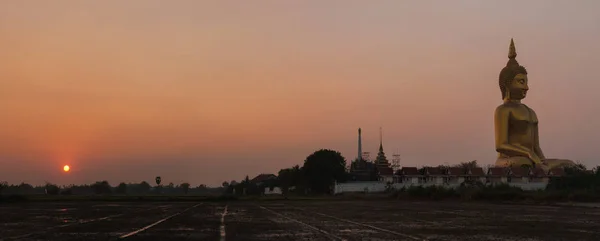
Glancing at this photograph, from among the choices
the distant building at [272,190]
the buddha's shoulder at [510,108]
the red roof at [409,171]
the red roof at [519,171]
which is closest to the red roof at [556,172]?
the red roof at [519,171]

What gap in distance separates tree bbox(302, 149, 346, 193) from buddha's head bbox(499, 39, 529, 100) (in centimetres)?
4387

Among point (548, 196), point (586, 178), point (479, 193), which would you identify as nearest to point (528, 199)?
point (548, 196)

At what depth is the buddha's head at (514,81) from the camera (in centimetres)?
9750

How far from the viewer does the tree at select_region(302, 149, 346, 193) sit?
130 meters

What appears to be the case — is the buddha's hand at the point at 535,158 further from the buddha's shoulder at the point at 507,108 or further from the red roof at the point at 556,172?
the buddha's shoulder at the point at 507,108

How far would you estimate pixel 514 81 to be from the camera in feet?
320

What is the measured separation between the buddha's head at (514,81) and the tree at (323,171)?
1727 inches

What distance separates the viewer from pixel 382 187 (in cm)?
11538

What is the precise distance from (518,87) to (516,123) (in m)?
6.02

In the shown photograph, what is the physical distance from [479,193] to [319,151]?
229 feet

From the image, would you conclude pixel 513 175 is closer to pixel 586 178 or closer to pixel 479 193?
pixel 586 178

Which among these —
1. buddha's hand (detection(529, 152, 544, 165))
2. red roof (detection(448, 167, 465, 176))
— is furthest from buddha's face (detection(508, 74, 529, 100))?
red roof (detection(448, 167, 465, 176))

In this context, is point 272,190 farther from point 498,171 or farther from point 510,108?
point 510,108

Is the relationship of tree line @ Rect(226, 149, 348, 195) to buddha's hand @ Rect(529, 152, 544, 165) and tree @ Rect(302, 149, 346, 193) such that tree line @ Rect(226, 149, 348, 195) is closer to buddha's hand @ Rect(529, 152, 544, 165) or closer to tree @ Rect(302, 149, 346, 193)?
tree @ Rect(302, 149, 346, 193)
